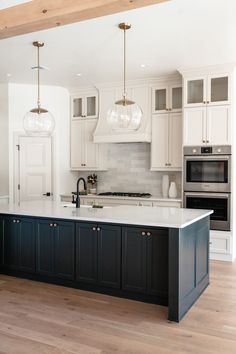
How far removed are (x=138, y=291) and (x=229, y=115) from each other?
10.1 feet

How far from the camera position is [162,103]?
6133 mm

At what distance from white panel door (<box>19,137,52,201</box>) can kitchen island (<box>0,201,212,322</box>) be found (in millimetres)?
2071

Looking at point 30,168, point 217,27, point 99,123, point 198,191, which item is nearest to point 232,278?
point 198,191

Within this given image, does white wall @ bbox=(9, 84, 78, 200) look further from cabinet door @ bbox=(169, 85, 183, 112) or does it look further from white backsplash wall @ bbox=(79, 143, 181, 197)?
cabinet door @ bbox=(169, 85, 183, 112)

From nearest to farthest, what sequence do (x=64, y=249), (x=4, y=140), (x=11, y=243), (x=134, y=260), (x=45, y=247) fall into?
(x=134, y=260) → (x=64, y=249) → (x=45, y=247) → (x=11, y=243) → (x=4, y=140)

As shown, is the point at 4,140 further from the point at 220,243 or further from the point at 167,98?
the point at 220,243

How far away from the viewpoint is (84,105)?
6863mm

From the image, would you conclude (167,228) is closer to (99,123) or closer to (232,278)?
(232,278)

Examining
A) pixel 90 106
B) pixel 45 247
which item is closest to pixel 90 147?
pixel 90 106

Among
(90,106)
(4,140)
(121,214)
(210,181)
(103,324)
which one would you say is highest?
(90,106)

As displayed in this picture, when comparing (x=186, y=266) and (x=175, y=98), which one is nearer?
(x=186, y=266)

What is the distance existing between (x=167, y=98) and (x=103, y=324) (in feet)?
13.2

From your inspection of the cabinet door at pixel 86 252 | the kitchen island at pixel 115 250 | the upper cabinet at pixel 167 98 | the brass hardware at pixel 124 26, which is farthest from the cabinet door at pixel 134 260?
the upper cabinet at pixel 167 98

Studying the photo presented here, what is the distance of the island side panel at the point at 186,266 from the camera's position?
3.22 metres
